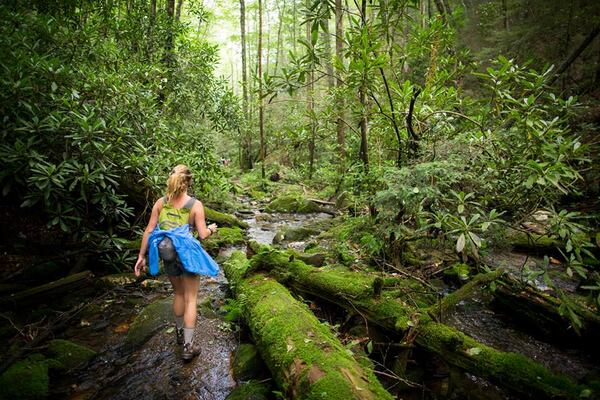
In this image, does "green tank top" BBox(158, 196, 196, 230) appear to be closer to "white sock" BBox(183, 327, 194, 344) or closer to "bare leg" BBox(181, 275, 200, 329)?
"bare leg" BBox(181, 275, 200, 329)

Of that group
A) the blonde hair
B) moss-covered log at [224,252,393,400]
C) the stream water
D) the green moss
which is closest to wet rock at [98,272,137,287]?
the stream water

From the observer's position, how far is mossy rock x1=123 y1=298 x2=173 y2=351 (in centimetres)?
413

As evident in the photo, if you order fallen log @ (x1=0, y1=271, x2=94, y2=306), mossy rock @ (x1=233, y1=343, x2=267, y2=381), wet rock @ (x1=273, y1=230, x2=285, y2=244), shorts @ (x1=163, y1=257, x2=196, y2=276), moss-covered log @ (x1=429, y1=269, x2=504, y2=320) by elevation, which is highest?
shorts @ (x1=163, y1=257, x2=196, y2=276)

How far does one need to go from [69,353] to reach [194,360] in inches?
57.8

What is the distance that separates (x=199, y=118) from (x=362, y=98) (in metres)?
6.66

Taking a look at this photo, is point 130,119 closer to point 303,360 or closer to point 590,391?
point 303,360

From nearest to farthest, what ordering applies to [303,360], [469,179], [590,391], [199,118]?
[590,391]
[303,360]
[469,179]
[199,118]

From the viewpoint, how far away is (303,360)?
9.36ft

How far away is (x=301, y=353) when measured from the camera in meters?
2.93

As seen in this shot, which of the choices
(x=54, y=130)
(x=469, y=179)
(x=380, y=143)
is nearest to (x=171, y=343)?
(x=54, y=130)

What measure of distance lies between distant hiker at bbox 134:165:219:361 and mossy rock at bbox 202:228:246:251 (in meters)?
3.61

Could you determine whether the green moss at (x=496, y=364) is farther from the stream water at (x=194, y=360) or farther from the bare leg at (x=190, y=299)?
the bare leg at (x=190, y=299)

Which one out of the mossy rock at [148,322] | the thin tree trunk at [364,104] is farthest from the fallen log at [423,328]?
the thin tree trunk at [364,104]

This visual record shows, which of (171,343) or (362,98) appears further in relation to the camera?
(362,98)
